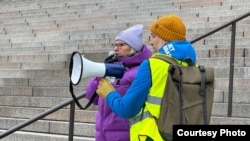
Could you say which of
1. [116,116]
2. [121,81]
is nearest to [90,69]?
[121,81]

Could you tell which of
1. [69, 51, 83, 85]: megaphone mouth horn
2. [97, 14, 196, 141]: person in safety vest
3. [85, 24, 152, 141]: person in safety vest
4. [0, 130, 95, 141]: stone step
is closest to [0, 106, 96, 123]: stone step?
[0, 130, 95, 141]: stone step

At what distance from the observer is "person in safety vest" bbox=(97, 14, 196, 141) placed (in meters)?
2.84

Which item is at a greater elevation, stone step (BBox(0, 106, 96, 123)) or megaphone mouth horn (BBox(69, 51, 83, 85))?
megaphone mouth horn (BBox(69, 51, 83, 85))

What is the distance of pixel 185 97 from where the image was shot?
2859mm

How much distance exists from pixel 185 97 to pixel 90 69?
1.94ft

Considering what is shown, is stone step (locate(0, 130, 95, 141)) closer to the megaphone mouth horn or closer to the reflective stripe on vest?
the megaphone mouth horn

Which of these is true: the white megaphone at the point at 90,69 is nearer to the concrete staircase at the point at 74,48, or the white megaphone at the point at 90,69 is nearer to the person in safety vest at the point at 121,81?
the person in safety vest at the point at 121,81

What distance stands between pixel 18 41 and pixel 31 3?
3911 mm

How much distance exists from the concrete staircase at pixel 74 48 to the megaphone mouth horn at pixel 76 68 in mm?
2468

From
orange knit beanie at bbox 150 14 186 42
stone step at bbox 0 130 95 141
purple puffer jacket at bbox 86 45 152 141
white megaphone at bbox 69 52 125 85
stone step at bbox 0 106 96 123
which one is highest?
orange knit beanie at bbox 150 14 186 42

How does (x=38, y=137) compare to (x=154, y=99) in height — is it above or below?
below

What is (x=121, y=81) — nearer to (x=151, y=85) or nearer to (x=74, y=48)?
(x=151, y=85)

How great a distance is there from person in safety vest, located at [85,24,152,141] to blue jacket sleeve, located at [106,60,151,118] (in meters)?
0.39

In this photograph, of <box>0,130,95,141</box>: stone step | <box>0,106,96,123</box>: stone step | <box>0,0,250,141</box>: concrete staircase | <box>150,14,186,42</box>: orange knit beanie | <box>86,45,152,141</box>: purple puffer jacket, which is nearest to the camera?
<box>150,14,186,42</box>: orange knit beanie
